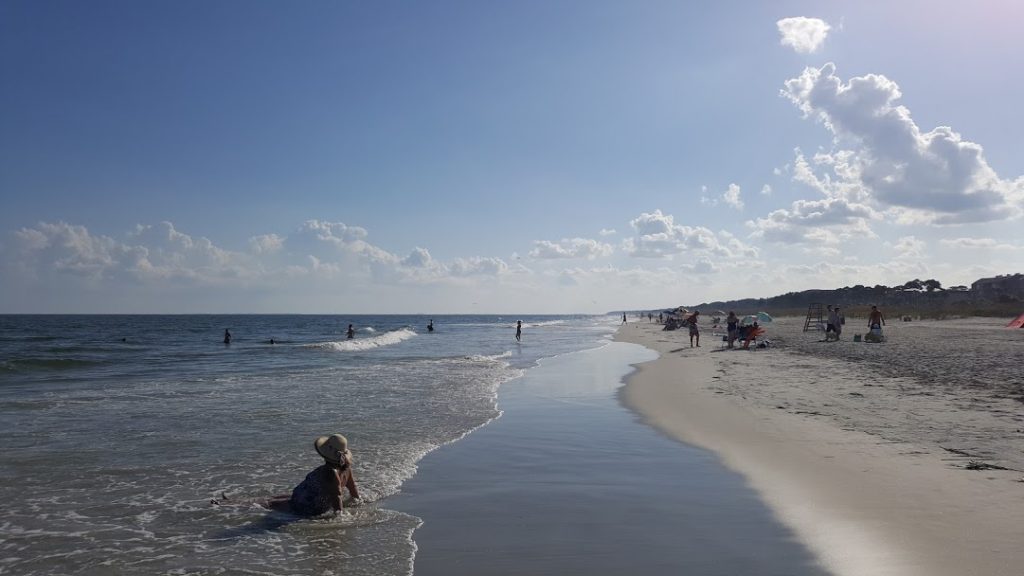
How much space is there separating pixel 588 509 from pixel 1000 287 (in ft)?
387

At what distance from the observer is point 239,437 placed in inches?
464

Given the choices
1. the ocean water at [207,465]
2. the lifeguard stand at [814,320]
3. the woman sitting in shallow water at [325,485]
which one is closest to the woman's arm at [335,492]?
the woman sitting in shallow water at [325,485]

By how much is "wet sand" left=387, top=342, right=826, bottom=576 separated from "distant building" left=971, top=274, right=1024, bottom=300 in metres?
106

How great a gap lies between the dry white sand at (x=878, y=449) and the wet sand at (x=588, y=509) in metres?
0.53

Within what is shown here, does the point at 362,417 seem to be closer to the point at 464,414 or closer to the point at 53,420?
the point at 464,414

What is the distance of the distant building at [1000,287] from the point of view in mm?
93356

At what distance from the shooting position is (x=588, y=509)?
23.0 ft

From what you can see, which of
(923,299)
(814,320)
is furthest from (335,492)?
(923,299)

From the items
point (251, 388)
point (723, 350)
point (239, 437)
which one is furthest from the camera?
point (723, 350)

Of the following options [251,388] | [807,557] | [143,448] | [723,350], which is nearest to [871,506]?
[807,557]

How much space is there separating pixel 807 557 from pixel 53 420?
1537 centimetres

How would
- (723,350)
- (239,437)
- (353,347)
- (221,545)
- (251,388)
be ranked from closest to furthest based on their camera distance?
1. (221,545)
2. (239,437)
3. (251,388)
4. (723,350)
5. (353,347)

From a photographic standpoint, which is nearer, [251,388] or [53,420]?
[53,420]

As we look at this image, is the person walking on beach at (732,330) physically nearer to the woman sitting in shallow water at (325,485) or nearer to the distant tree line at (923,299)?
the woman sitting in shallow water at (325,485)
